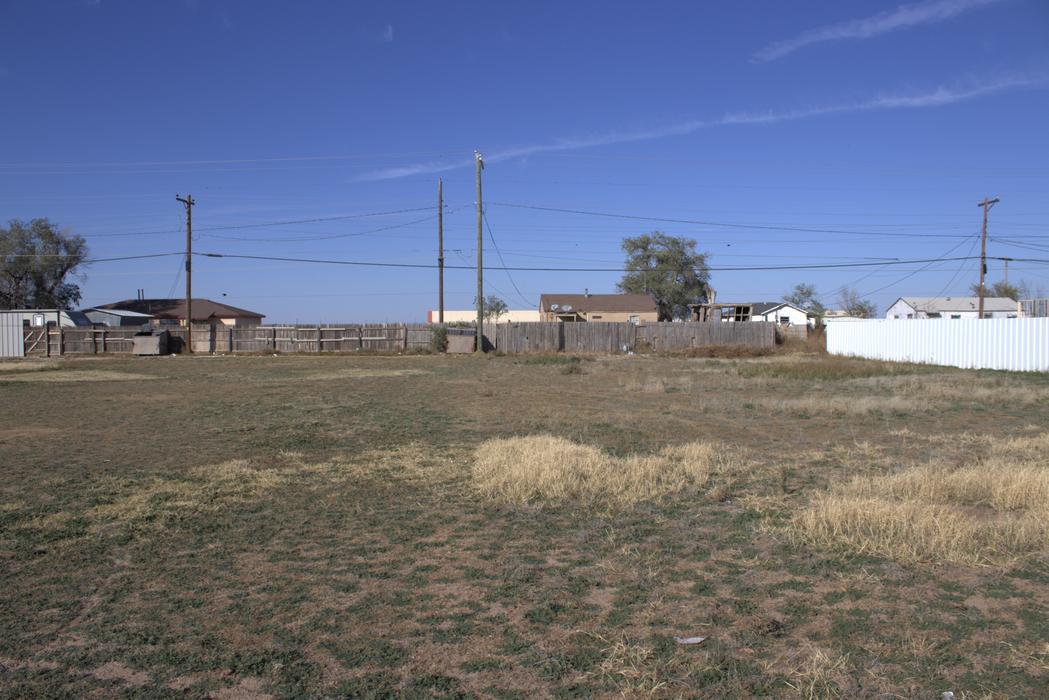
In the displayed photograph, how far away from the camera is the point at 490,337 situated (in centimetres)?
3769

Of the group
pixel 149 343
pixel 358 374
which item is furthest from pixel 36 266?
pixel 358 374

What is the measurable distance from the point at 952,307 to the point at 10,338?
8230 cm

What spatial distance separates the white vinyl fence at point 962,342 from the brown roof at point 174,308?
4665 centimetres

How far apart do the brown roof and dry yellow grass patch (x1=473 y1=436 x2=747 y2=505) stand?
49768mm

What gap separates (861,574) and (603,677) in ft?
7.60

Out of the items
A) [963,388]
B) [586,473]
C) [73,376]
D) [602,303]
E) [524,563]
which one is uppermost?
[602,303]

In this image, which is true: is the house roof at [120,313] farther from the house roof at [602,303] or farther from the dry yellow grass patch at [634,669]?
the dry yellow grass patch at [634,669]

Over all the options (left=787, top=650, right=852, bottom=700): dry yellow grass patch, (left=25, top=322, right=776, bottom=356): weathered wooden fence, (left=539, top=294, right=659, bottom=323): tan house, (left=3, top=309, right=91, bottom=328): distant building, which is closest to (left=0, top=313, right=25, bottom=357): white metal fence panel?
(left=3, top=309, right=91, bottom=328): distant building

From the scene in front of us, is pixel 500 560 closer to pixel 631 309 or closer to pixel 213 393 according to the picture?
pixel 213 393

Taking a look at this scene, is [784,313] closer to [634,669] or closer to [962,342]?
[962,342]

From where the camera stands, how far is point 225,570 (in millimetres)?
4660

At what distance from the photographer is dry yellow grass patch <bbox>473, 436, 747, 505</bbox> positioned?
662 cm

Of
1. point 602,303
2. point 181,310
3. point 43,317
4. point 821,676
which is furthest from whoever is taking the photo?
point 602,303

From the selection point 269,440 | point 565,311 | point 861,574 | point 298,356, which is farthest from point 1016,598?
point 565,311
